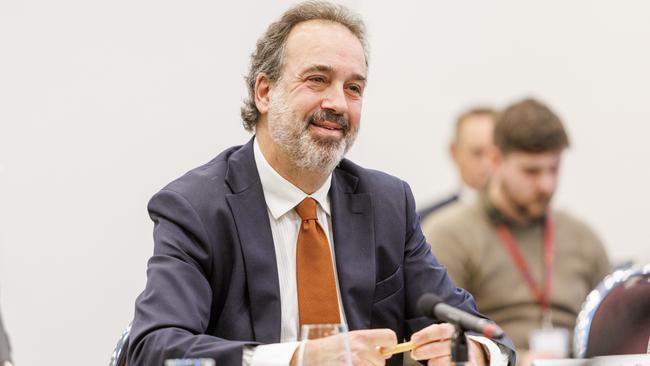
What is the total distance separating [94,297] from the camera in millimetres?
4227

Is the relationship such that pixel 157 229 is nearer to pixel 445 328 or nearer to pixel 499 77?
pixel 445 328

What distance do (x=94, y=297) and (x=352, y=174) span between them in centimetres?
194

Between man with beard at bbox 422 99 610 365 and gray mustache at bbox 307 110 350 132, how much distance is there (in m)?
1.71

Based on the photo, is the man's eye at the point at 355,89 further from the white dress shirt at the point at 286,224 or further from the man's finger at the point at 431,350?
the man's finger at the point at 431,350

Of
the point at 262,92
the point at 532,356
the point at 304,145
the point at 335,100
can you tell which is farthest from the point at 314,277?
the point at 532,356

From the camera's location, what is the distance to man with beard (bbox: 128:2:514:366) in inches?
88.1

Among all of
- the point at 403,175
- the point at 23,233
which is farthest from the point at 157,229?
the point at 403,175

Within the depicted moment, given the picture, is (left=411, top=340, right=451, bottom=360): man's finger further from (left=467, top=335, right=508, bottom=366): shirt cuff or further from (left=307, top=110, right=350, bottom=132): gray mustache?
(left=307, top=110, right=350, bottom=132): gray mustache

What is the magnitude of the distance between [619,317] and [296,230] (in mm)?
855

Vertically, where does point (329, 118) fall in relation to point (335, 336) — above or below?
above

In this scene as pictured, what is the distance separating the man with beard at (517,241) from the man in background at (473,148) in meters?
0.92

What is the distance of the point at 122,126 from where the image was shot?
4234 millimetres

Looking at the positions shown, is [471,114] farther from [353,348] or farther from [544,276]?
[353,348]

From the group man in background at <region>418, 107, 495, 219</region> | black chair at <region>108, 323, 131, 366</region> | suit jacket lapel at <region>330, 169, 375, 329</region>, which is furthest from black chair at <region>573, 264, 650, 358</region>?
man in background at <region>418, 107, 495, 219</region>
